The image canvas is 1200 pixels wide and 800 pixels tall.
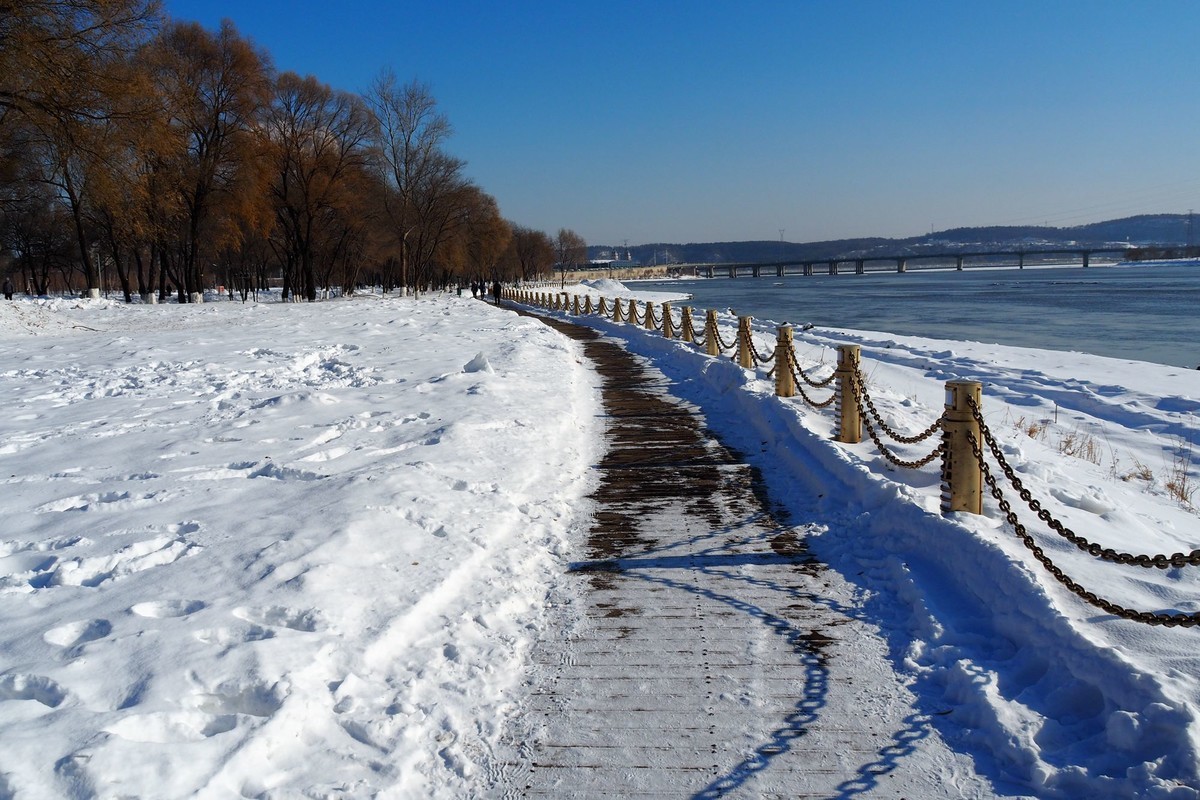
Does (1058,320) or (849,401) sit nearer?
(849,401)

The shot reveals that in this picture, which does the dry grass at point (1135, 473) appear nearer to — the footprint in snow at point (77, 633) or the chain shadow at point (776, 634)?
the chain shadow at point (776, 634)

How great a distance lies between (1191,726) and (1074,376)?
17604mm

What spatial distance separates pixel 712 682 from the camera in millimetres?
4070

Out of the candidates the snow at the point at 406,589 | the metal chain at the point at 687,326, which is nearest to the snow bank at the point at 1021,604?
the snow at the point at 406,589

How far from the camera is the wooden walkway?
10.9 ft

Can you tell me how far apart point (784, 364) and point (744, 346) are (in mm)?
3033

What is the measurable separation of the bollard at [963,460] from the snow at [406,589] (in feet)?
0.53

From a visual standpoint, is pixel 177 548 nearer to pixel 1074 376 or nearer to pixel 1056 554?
pixel 1056 554

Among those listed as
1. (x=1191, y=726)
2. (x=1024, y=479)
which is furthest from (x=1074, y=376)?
(x=1191, y=726)

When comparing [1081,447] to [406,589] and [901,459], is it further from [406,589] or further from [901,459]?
[406,589]

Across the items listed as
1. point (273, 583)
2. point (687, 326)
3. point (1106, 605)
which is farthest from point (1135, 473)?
point (687, 326)

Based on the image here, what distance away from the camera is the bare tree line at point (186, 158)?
69.8 feet

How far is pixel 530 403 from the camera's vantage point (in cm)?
1111

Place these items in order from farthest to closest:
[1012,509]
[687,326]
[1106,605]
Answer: [687,326]
[1012,509]
[1106,605]
